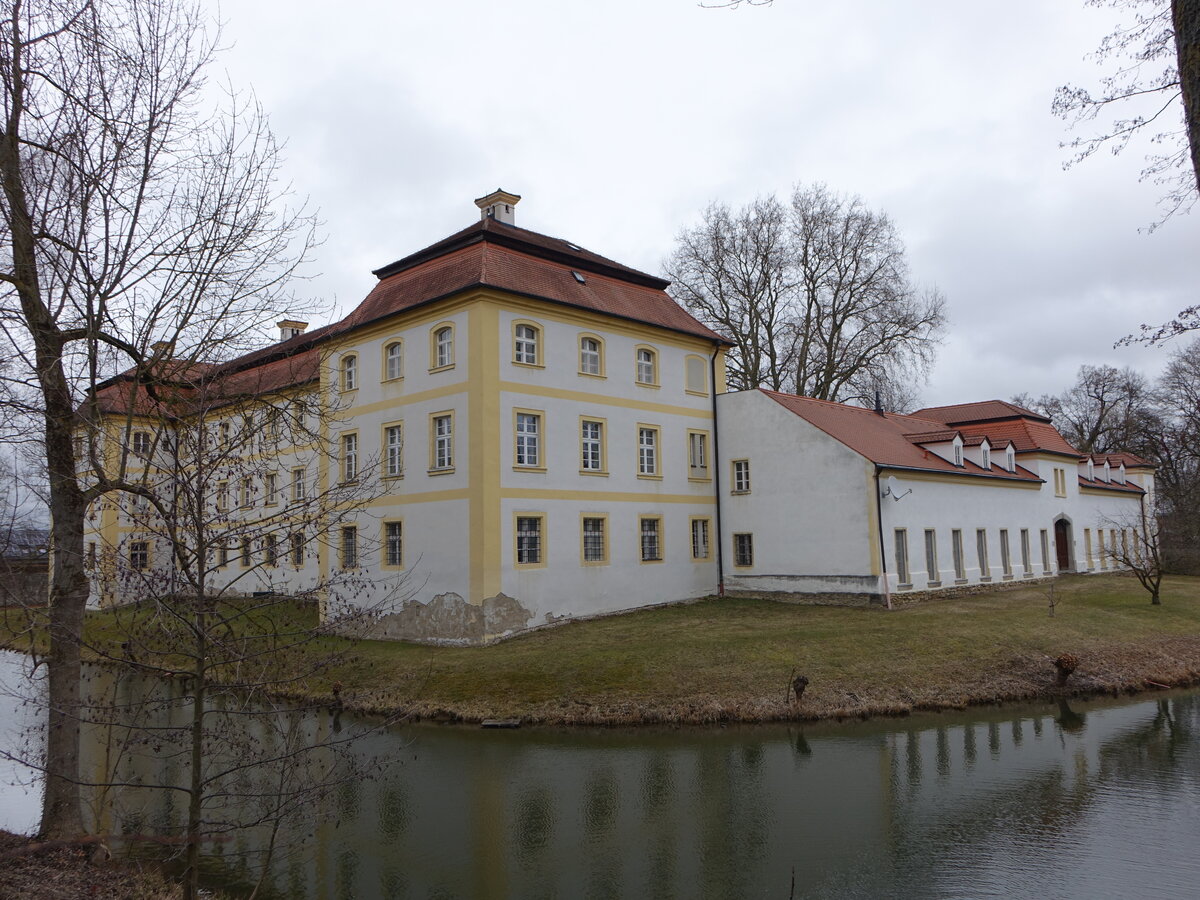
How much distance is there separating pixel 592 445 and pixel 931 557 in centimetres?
1063

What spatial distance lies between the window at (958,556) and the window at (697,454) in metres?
7.76

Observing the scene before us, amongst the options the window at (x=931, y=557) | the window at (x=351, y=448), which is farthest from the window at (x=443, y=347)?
the window at (x=931, y=557)

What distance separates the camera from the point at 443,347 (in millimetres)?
22547

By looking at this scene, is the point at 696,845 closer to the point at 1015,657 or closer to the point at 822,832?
the point at 822,832

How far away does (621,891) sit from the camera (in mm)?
8398

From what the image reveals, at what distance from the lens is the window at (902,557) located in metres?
24.7

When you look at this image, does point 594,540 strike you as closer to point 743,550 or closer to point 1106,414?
point 743,550

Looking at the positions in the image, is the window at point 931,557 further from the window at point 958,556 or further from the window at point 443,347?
the window at point 443,347

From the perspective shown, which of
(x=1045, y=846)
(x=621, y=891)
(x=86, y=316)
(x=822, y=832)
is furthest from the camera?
(x=822, y=832)

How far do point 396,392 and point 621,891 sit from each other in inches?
672

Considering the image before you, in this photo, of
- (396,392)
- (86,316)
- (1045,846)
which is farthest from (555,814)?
(396,392)

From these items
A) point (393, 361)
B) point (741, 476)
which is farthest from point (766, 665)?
point (393, 361)

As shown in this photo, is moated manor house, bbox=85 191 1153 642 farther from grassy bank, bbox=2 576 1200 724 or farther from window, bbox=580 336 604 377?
grassy bank, bbox=2 576 1200 724

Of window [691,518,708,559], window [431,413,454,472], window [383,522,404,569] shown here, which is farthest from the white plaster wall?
window [383,522,404,569]
